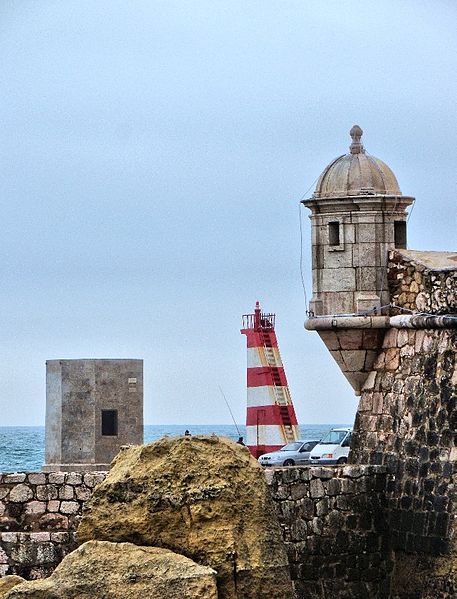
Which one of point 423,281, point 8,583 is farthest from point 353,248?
point 8,583

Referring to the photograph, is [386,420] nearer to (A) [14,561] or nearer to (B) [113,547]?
(A) [14,561]

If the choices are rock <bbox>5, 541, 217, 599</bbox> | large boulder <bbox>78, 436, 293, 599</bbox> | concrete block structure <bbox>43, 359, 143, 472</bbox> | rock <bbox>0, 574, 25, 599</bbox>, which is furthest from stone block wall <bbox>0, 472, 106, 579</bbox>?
concrete block structure <bbox>43, 359, 143, 472</bbox>

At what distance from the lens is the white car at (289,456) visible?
3262 cm

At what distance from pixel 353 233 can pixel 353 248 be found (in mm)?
139

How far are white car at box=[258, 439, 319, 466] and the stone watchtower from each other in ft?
52.6

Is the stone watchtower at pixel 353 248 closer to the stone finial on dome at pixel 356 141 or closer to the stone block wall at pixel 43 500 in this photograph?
the stone finial on dome at pixel 356 141

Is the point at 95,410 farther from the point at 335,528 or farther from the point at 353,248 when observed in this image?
the point at 335,528

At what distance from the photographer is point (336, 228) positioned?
16.4 metres

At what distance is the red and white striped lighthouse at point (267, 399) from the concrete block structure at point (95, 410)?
9.63 m

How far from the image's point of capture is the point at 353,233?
53.3ft

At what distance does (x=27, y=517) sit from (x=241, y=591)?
4188 mm

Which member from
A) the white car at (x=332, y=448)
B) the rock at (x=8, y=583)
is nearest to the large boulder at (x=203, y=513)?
the rock at (x=8, y=583)

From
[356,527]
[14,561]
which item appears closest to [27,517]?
[14,561]

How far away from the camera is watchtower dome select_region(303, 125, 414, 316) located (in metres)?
16.2
